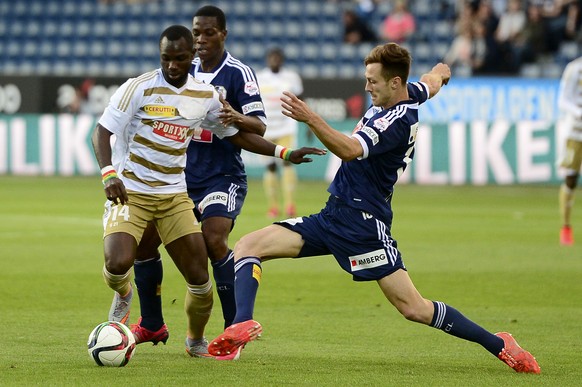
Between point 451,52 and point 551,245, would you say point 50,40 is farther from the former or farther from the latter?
point 551,245

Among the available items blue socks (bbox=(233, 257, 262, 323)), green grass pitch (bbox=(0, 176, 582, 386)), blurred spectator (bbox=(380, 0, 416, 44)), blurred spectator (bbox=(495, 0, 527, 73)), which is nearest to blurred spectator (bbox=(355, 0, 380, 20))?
blurred spectator (bbox=(380, 0, 416, 44))

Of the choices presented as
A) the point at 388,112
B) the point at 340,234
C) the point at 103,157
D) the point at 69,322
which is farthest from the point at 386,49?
the point at 69,322

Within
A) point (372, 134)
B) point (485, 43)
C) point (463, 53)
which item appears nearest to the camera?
point (372, 134)

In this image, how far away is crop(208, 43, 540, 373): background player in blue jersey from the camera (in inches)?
265

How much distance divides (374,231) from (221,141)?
4.90 feet

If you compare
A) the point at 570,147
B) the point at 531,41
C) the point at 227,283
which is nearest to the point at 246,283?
the point at 227,283

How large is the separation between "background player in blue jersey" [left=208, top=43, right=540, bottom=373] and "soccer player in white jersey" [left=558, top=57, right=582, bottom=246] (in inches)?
309

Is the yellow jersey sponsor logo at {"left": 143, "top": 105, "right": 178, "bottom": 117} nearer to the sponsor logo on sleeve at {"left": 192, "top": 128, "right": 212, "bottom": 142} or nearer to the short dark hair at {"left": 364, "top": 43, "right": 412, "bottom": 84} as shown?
the sponsor logo on sleeve at {"left": 192, "top": 128, "right": 212, "bottom": 142}

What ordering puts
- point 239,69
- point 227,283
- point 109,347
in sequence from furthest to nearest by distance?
1. point 239,69
2. point 227,283
3. point 109,347

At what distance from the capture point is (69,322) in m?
8.49

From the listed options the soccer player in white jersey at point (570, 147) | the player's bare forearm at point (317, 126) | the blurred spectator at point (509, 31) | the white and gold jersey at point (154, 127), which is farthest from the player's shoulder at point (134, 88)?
the blurred spectator at point (509, 31)

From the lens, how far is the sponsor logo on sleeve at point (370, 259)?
268 inches

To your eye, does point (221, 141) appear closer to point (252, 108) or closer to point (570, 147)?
point (252, 108)

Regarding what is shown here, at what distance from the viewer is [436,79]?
7.70 metres
